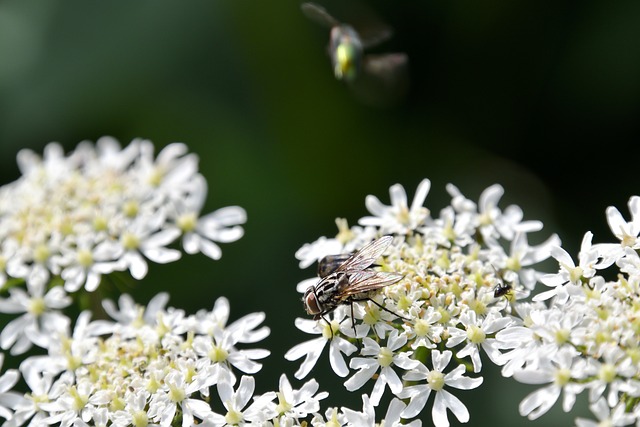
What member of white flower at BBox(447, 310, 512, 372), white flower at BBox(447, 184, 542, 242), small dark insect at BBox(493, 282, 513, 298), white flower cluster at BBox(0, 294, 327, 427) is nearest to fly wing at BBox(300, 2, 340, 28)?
white flower at BBox(447, 184, 542, 242)

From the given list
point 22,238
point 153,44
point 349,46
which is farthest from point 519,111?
point 22,238

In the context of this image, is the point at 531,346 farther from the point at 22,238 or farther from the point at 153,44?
the point at 153,44

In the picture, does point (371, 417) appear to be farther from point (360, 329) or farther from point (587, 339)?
point (587, 339)

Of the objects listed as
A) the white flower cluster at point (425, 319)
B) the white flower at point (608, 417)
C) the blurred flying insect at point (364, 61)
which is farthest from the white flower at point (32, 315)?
the white flower at point (608, 417)

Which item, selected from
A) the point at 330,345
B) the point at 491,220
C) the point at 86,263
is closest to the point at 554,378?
the point at 330,345

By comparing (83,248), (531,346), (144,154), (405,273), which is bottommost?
(531,346)

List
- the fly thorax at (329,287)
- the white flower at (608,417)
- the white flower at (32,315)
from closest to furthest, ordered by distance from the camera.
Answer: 1. the white flower at (608,417)
2. the fly thorax at (329,287)
3. the white flower at (32,315)

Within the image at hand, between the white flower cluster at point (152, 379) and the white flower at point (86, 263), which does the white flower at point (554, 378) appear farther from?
the white flower at point (86, 263)
